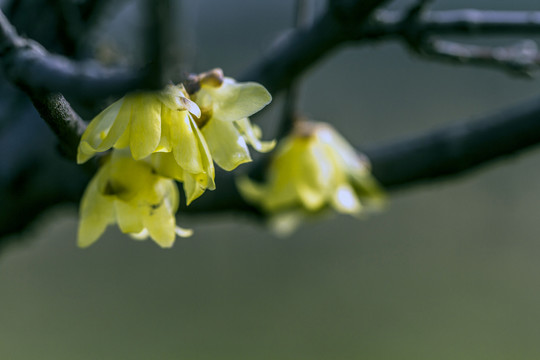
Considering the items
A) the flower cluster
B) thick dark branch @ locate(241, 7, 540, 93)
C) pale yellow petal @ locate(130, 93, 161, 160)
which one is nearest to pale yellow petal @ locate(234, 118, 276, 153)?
the flower cluster

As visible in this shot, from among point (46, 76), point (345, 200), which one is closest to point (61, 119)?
point (46, 76)

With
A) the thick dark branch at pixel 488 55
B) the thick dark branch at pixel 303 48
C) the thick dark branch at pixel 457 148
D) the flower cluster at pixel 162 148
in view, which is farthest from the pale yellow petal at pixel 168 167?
the thick dark branch at pixel 457 148

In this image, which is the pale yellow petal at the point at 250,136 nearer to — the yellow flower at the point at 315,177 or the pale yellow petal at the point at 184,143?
the pale yellow petal at the point at 184,143

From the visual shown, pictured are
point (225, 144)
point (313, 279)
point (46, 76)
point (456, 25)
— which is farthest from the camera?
point (313, 279)

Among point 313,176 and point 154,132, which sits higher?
point 154,132

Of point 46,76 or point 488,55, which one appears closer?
point 46,76

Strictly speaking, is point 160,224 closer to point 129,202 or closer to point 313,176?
point 129,202

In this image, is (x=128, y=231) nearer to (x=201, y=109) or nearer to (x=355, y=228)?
(x=201, y=109)
